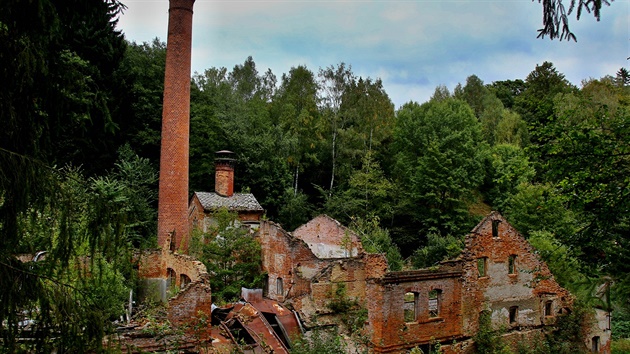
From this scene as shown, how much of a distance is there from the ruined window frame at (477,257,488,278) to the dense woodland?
3222 mm

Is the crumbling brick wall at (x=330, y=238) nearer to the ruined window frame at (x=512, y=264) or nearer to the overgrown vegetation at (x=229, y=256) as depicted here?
the overgrown vegetation at (x=229, y=256)

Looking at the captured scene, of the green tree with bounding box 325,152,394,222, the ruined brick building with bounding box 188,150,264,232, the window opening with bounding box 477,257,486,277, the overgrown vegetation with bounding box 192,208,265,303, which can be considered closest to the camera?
the window opening with bounding box 477,257,486,277

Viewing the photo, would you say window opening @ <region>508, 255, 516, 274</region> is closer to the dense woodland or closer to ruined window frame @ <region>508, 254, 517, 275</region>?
ruined window frame @ <region>508, 254, 517, 275</region>

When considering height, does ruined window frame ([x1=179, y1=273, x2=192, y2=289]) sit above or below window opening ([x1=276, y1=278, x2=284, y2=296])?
→ above

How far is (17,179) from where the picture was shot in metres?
3.88

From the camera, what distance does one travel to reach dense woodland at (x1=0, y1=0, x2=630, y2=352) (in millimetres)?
4391

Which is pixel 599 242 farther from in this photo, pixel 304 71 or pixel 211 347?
pixel 304 71

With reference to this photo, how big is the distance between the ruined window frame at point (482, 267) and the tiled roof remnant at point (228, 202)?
13.1m

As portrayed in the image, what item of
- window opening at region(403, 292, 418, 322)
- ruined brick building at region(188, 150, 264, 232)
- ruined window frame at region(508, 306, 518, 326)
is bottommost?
ruined window frame at region(508, 306, 518, 326)

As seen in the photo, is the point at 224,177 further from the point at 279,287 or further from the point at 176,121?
the point at 279,287

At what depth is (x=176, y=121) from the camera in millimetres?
22578

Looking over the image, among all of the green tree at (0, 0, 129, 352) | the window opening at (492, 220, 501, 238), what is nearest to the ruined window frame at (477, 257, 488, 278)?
the window opening at (492, 220, 501, 238)

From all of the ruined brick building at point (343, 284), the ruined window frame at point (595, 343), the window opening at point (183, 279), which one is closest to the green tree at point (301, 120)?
the ruined brick building at point (343, 284)

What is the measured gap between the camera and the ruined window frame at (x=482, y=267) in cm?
1756
